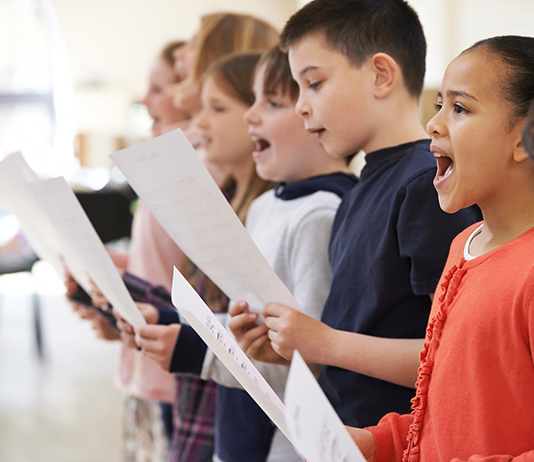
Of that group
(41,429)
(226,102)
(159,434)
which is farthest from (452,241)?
(41,429)

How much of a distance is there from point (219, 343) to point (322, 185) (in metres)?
0.48

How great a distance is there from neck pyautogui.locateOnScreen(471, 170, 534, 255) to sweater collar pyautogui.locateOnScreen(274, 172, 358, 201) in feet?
1.30

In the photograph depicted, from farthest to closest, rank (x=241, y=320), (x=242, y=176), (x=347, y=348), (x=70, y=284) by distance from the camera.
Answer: (x=242, y=176)
(x=70, y=284)
(x=241, y=320)
(x=347, y=348)

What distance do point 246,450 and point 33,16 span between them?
5.90 m

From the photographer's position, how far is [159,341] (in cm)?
86

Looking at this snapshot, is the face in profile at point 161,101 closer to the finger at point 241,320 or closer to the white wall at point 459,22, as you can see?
the white wall at point 459,22

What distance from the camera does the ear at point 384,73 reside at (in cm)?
68

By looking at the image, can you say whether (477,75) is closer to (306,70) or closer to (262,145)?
(306,70)

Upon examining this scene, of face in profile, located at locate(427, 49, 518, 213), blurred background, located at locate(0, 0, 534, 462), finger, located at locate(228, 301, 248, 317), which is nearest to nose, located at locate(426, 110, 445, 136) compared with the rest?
face in profile, located at locate(427, 49, 518, 213)

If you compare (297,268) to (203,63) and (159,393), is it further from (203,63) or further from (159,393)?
(203,63)

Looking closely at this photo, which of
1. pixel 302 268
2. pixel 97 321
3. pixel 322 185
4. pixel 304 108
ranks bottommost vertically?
pixel 97 321

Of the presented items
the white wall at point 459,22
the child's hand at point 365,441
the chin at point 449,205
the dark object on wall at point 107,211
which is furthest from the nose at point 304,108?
the dark object on wall at point 107,211

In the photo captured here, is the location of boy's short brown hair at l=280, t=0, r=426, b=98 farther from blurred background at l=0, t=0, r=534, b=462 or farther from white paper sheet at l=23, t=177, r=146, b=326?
blurred background at l=0, t=0, r=534, b=462

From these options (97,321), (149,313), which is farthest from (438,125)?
(97,321)
